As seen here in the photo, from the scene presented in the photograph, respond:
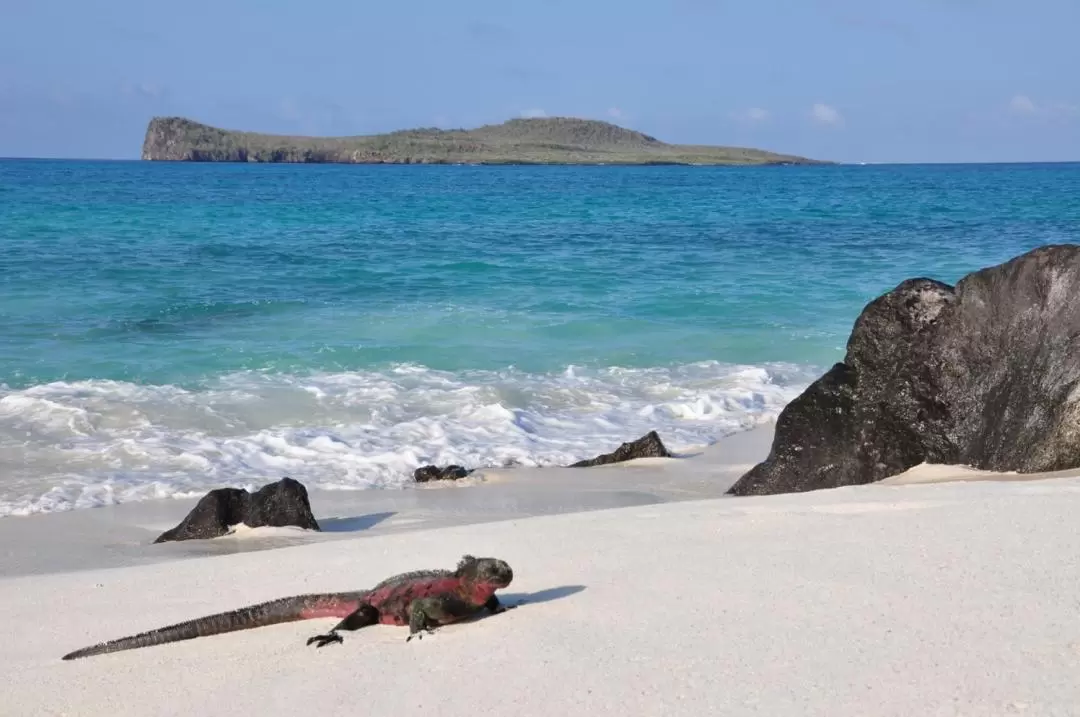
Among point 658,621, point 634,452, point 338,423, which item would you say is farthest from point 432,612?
point 338,423

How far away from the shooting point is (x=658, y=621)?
13.2ft

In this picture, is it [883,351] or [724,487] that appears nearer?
[883,351]

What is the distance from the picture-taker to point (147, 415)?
1166cm

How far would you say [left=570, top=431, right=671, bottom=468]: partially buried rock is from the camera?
33.1 feet

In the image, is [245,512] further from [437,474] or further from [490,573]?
[490,573]

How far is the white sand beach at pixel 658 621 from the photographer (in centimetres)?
338

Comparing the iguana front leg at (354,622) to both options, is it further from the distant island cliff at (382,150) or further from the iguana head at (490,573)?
the distant island cliff at (382,150)

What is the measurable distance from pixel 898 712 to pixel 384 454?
7533mm

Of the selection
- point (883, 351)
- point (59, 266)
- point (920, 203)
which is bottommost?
point (883, 351)

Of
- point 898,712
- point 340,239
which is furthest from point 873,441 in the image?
point 340,239

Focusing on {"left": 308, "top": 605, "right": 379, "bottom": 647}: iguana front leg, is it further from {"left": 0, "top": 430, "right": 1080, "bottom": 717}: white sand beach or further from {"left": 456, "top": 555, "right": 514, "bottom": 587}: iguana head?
{"left": 456, "top": 555, "right": 514, "bottom": 587}: iguana head

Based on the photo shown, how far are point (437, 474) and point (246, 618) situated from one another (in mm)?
5151

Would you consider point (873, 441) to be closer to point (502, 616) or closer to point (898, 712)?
point (502, 616)

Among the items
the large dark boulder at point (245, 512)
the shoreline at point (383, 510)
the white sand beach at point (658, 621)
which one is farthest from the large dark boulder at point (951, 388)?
the large dark boulder at point (245, 512)
